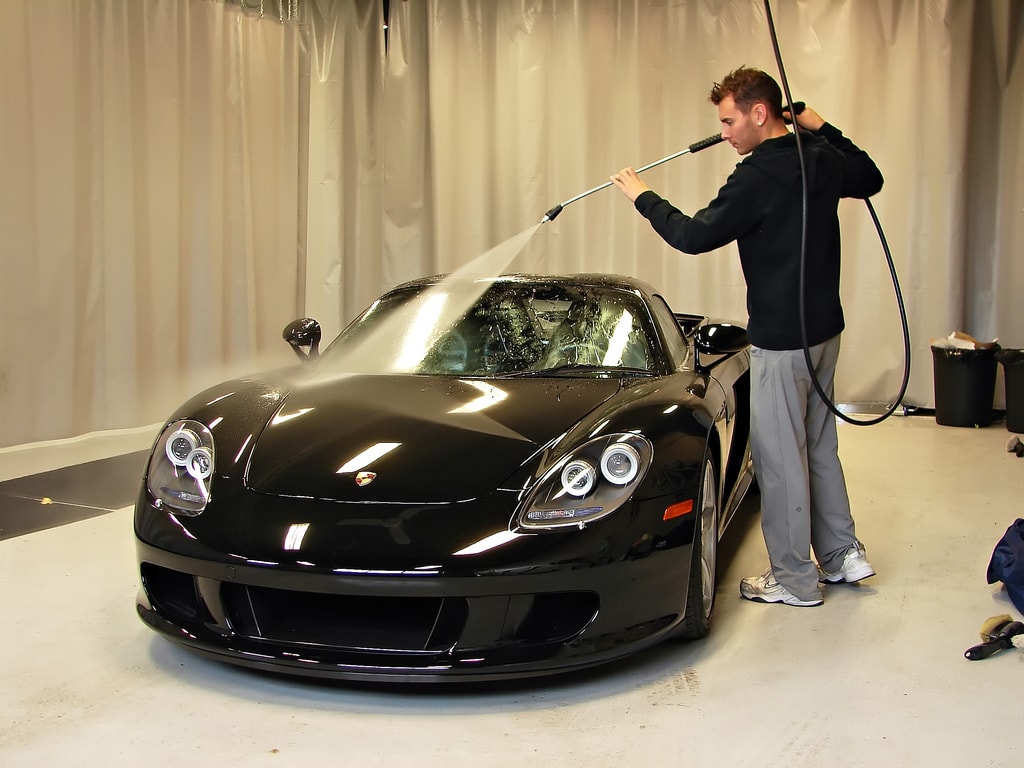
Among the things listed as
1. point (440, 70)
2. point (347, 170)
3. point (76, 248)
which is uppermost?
point (440, 70)

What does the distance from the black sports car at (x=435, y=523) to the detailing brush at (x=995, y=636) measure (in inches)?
26.8

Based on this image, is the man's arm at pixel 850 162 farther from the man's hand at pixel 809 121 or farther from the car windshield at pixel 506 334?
the car windshield at pixel 506 334

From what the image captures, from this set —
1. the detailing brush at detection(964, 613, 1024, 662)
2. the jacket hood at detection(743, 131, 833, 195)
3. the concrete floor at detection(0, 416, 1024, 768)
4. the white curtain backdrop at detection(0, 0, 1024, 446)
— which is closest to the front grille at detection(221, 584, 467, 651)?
the concrete floor at detection(0, 416, 1024, 768)

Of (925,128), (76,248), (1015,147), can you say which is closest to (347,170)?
(76,248)

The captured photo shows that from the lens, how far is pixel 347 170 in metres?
7.56

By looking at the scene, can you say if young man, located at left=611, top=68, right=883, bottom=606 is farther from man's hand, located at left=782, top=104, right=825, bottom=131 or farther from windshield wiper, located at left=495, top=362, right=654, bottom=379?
windshield wiper, located at left=495, top=362, right=654, bottom=379

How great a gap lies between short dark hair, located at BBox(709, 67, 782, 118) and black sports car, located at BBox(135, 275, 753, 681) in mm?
820

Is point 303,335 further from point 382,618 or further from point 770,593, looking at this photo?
point 770,593

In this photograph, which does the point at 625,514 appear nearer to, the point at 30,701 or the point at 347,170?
the point at 30,701

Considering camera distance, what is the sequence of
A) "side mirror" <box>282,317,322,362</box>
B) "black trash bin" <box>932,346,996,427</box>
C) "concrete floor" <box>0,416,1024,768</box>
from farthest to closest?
"black trash bin" <box>932,346,996,427</box>, "side mirror" <box>282,317,322,362</box>, "concrete floor" <box>0,416,1024,768</box>

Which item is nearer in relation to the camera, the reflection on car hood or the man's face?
the reflection on car hood

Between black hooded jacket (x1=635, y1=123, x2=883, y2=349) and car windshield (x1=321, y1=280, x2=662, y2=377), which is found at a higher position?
black hooded jacket (x1=635, y1=123, x2=883, y2=349)

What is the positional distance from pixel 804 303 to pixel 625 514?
1.01 metres

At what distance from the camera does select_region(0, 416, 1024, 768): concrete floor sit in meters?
2.11
